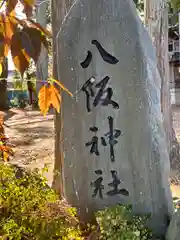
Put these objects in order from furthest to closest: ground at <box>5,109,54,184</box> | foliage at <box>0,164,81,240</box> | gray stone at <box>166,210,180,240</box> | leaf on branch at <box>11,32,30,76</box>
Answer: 1. ground at <box>5,109,54,184</box>
2. gray stone at <box>166,210,180,240</box>
3. foliage at <box>0,164,81,240</box>
4. leaf on branch at <box>11,32,30,76</box>

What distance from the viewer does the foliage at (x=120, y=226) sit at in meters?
2.49

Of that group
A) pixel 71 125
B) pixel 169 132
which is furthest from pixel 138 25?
pixel 169 132

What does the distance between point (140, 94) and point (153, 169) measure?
0.59 metres

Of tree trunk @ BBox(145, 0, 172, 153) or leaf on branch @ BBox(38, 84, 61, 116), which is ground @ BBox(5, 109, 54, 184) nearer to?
tree trunk @ BBox(145, 0, 172, 153)

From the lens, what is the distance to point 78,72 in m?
3.00

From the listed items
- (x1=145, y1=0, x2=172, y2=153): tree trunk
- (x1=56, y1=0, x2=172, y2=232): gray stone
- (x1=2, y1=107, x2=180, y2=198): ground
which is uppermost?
(x1=145, y1=0, x2=172, y2=153): tree trunk

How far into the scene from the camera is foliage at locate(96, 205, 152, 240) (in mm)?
2492

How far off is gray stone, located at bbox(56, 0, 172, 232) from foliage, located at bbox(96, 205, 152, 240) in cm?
26

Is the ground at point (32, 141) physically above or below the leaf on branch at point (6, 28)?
below

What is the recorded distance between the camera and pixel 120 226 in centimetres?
256

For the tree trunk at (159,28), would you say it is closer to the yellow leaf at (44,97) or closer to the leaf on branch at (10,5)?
the yellow leaf at (44,97)

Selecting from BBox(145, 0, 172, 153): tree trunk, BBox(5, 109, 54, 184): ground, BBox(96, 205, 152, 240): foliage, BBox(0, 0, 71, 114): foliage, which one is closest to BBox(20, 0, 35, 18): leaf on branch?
BBox(0, 0, 71, 114): foliage

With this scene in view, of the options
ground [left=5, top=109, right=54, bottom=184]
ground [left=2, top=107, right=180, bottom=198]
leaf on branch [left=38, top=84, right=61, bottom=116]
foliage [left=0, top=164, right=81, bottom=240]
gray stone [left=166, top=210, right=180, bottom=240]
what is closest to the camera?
leaf on branch [left=38, top=84, right=61, bottom=116]

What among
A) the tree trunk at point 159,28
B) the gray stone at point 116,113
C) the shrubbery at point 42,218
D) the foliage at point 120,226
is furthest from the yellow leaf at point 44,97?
the tree trunk at point 159,28
